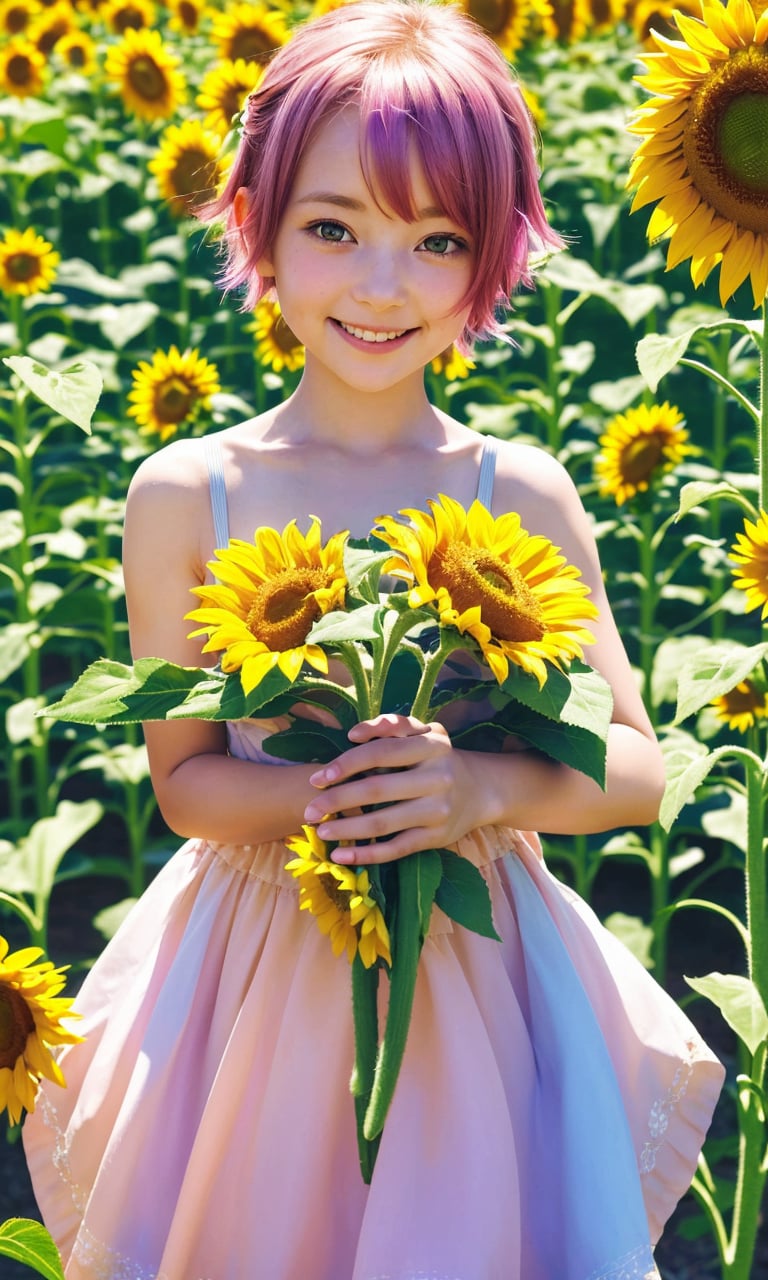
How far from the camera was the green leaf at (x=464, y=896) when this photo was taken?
3.73ft

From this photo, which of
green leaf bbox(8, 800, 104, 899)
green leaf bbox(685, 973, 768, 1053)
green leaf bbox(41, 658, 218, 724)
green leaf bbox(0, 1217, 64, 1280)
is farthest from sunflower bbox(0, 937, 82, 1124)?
green leaf bbox(8, 800, 104, 899)

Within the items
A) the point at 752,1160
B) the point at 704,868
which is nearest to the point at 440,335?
the point at 752,1160

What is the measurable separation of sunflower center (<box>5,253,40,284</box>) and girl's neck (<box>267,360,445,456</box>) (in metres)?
1.34

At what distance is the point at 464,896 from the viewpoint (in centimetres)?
115

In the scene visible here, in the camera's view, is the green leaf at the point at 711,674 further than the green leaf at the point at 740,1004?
No

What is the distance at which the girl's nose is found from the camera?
1354mm

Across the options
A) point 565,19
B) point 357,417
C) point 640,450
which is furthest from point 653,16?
point 357,417

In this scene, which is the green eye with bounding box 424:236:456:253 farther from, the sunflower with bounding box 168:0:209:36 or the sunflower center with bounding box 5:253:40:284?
the sunflower with bounding box 168:0:209:36

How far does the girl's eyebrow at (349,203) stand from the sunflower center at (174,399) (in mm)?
1156

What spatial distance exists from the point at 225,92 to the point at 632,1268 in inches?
87.5

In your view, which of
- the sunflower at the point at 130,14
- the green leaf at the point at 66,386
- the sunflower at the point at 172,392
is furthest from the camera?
the sunflower at the point at 130,14

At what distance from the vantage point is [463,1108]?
4.23 feet

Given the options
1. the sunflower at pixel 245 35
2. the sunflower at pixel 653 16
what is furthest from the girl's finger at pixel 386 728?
the sunflower at pixel 653 16

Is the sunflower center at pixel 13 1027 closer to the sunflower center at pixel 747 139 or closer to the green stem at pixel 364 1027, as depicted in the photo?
the green stem at pixel 364 1027
